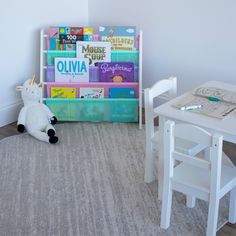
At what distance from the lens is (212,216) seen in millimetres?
2305

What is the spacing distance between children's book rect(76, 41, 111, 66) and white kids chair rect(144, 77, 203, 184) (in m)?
0.87

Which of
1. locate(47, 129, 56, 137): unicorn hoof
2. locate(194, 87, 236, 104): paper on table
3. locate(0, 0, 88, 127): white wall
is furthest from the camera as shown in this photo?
locate(0, 0, 88, 127): white wall

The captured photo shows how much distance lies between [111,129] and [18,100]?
2.45 feet

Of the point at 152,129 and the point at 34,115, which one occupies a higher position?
the point at 152,129

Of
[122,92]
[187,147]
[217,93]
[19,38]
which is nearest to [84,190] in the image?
[187,147]

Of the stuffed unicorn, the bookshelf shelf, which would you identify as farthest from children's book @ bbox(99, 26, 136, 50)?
the stuffed unicorn

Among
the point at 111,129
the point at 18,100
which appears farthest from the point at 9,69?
the point at 111,129

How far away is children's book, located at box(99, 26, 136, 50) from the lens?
Result: 3566mm

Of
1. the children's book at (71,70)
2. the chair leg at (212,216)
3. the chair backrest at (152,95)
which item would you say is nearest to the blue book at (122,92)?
the children's book at (71,70)

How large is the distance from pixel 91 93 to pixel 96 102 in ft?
0.25

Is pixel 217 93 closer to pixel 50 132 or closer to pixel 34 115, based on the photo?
pixel 50 132

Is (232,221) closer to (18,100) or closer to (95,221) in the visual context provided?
(95,221)

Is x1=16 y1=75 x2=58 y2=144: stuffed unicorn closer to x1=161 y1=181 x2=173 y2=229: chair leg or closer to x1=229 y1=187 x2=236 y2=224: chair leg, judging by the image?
x1=161 y1=181 x2=173 y2=229: chair leg

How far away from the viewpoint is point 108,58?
3580 mm
